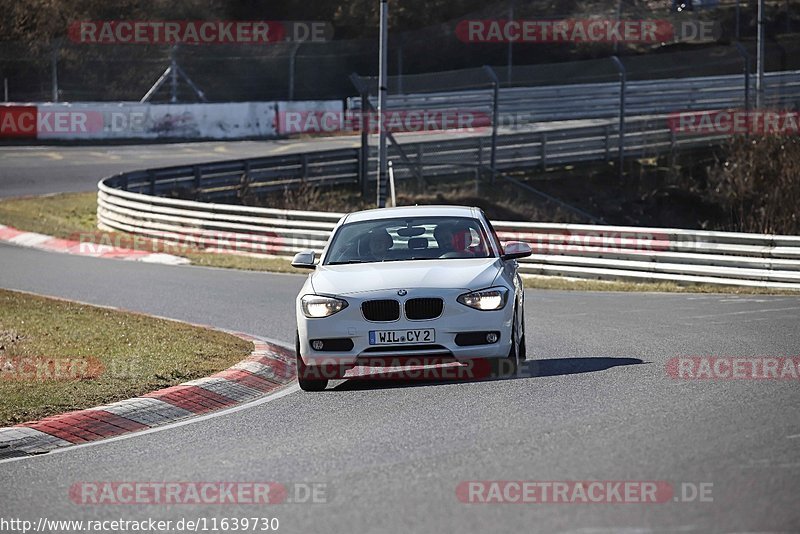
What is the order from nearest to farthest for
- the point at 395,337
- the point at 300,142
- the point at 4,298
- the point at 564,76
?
the point at 395,337 → the point at 4,298 → the point at 564,76 → the point at 300,142

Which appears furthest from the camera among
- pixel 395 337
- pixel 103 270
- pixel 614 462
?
pixel 103 270

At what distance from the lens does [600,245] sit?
76.0 feet

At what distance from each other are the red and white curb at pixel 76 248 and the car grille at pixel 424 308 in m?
15.7

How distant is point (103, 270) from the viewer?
24.0 metres

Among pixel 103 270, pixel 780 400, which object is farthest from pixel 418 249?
pixel 103 270

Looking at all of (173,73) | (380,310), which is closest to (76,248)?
(380,310)

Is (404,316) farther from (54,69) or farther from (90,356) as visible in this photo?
(54,69)

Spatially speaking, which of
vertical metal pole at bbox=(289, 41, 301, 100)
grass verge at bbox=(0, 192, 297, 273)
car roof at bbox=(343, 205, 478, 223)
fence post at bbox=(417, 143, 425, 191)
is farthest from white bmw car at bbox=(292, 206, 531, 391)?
vertical metal pole at bbox=(289, 41, 301, 100)

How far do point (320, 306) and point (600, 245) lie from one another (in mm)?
12353

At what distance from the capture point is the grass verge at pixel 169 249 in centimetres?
2172

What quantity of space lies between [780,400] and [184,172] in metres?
26.3

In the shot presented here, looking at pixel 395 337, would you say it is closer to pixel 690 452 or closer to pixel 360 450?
pixel 360 450

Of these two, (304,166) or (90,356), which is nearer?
(90,356)

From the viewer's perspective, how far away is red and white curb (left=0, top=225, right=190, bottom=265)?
2720 centimetres
